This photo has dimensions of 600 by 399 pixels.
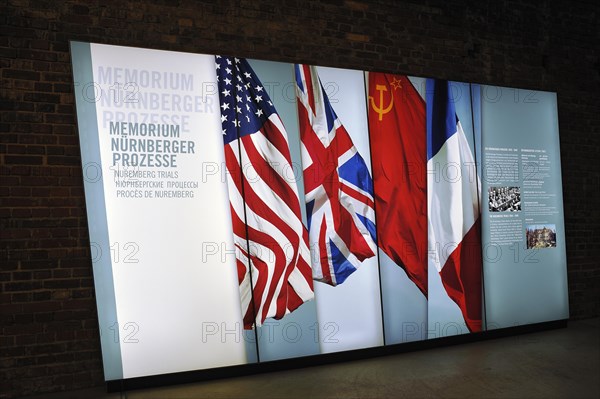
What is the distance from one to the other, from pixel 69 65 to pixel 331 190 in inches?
96.8

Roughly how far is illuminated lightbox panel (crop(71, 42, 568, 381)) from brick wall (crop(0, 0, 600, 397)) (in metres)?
0.25

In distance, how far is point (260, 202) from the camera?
3863 millimetres

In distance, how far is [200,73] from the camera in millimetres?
3785

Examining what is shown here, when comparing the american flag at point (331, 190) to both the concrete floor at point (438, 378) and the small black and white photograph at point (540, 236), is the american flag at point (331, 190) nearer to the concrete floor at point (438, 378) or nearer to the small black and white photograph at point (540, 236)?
the concrete floor at point (438, 378)

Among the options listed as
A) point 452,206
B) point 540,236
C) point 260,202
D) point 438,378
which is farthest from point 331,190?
point 540,236

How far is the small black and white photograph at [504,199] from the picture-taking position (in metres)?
4.80

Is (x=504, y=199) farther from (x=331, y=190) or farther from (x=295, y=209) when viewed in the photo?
(x=295, y=209)

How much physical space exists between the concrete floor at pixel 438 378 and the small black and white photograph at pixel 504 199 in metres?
1.44

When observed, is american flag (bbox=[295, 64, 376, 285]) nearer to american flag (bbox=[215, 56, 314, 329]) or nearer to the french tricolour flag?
american flag (bbox=[215, 56, 314, 329])

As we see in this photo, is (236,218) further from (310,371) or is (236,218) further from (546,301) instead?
(546,301)

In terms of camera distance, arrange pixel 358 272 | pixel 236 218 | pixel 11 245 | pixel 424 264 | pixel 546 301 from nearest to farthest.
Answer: pixel 11 245, pixel 236 218, pixel 358 272, pixel 424 264, pixel 546 301

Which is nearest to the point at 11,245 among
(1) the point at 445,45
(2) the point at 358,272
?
(2) the point at 358,272

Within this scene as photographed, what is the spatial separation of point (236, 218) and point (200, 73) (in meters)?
1.29

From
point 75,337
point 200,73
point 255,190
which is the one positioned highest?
point 200,73
